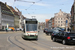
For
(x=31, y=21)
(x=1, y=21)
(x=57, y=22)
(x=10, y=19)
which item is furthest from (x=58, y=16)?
(x=31, y=21)

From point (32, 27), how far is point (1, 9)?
65902mm

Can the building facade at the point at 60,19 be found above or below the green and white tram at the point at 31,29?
above

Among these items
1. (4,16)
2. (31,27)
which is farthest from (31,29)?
(4,16)

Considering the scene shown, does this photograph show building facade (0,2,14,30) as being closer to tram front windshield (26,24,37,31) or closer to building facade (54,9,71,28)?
building facade (54,9,71,28)

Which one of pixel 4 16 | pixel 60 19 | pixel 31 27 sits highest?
pixel 4 16

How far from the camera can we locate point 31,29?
20906 mm

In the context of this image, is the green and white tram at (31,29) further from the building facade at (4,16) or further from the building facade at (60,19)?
the building facade at (60,19)

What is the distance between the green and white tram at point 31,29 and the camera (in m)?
20.9

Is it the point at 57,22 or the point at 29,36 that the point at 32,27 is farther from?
the point at 57,22

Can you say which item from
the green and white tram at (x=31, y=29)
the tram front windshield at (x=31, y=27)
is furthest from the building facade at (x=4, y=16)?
Answer: the tram front windshield at (x=31, y=27)

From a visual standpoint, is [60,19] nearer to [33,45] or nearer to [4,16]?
[4,16]

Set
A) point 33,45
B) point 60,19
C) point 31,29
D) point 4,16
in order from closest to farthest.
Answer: point 33,45 → point 31,29 → point 4,16 → point 60,19

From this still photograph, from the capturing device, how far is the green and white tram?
821 inches

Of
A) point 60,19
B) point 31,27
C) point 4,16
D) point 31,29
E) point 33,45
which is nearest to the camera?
point 33,45
